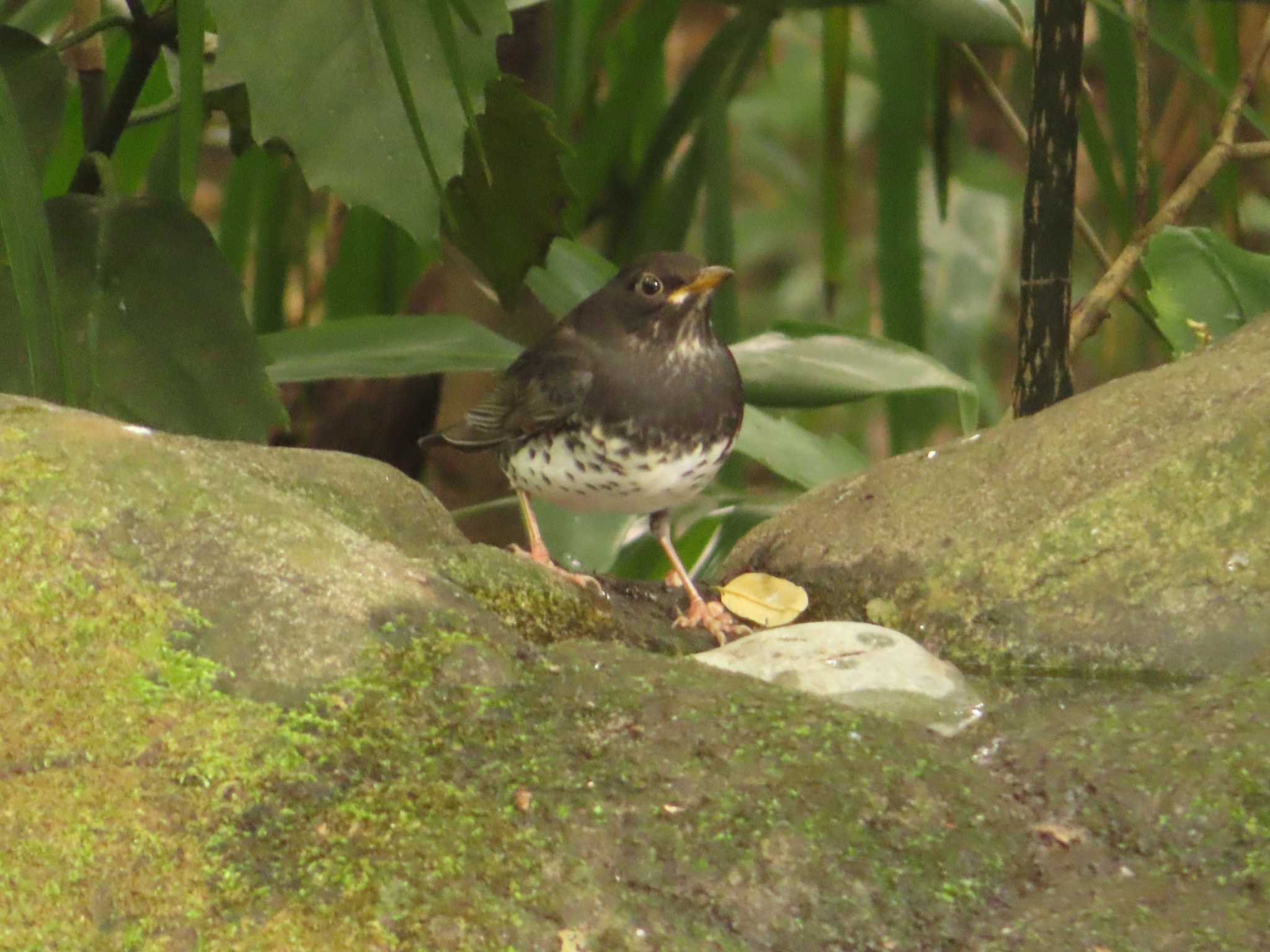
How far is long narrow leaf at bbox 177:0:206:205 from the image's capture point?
2.11m

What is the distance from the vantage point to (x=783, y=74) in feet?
25.4

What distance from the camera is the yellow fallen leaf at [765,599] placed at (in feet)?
8.61

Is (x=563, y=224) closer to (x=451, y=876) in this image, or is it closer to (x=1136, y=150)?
(x=1136, y=150)

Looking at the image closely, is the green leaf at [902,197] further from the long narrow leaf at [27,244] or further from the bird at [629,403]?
the long narrow leaf at [27,244]

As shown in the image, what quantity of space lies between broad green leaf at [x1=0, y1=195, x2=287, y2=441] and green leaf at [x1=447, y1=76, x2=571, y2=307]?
15.3 inches

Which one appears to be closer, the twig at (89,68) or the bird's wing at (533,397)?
the twig at (89,68)

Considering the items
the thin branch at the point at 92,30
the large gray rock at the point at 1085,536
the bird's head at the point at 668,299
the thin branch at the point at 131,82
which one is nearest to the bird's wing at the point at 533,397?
the bird's head at the point at 668,299

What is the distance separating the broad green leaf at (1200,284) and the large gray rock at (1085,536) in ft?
0.91

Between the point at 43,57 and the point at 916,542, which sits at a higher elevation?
the point at 43,57

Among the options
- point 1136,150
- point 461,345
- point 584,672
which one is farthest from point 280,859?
point 1136,150

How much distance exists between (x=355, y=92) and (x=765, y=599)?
0.98 m

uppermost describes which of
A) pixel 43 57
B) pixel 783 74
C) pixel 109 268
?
pixel 43 57

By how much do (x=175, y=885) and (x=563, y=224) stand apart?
155cm

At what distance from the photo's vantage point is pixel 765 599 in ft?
8.73
